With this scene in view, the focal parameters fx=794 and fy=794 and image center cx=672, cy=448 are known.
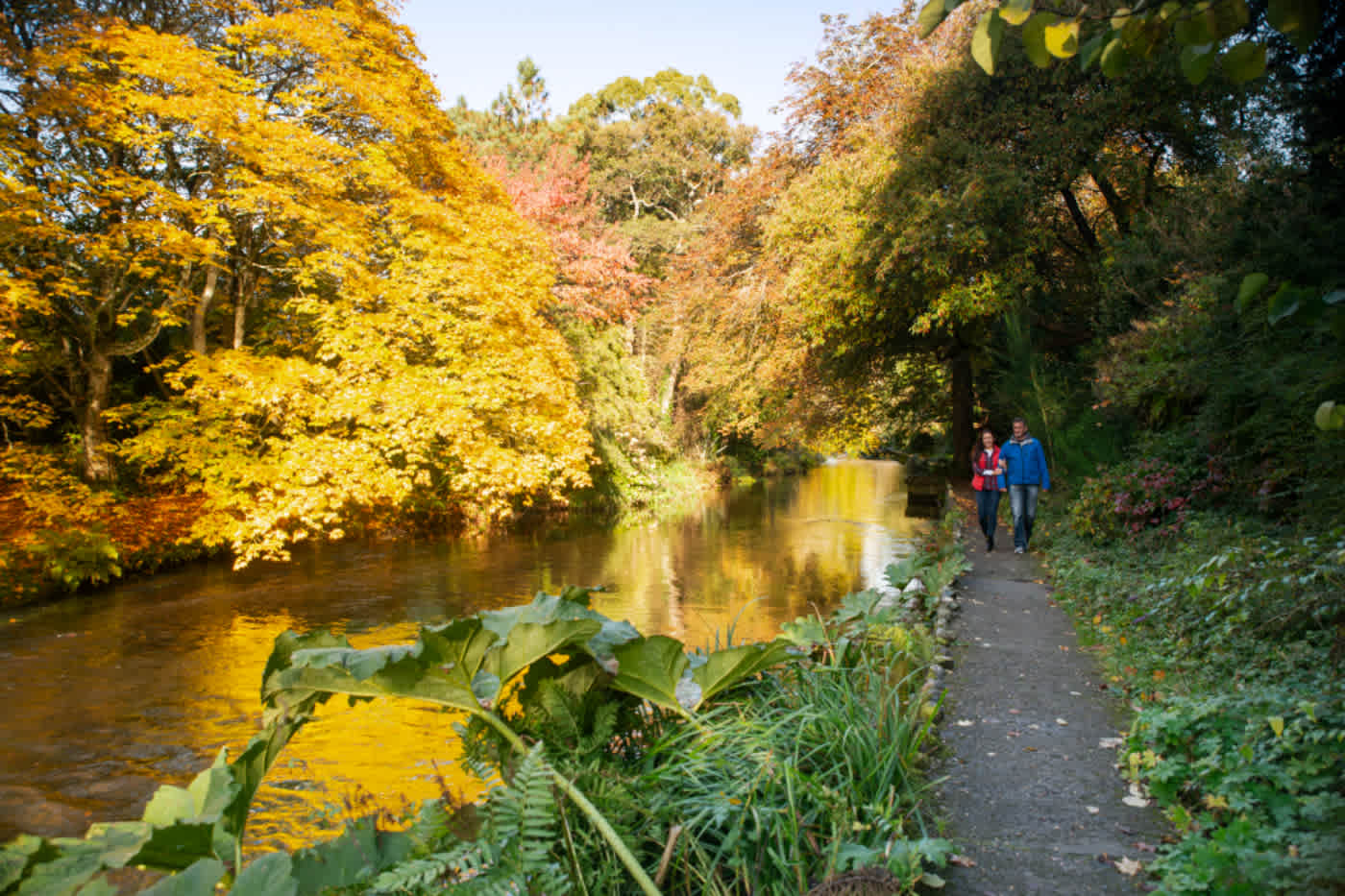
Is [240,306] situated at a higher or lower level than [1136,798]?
higher

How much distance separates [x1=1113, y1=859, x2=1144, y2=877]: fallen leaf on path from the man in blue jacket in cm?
735

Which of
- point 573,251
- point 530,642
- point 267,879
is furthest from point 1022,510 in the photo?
point 573,251

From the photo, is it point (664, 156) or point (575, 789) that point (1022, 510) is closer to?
point (575, 789)

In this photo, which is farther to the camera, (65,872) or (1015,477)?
(1015,477)

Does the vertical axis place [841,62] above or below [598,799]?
above

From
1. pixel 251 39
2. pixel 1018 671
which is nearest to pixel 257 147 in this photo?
pixel 251 39

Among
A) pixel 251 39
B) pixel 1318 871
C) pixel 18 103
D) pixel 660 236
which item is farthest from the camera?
pixel 660 236

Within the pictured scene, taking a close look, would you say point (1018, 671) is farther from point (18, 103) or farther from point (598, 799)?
point (18, 103)

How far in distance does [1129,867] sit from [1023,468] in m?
7.51

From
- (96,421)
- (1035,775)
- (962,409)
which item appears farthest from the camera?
(962,409)

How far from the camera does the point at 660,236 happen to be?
98.5ft

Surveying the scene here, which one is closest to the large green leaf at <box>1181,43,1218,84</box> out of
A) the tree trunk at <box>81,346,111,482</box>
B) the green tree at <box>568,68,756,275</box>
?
the tree trunk at <box>81,346,111,482</box>

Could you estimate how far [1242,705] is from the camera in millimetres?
3301

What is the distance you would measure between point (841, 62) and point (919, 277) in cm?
681
